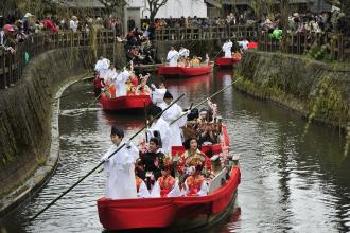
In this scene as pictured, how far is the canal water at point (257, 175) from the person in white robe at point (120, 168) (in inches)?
49.9

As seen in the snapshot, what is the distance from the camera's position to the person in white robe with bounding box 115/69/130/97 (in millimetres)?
31859

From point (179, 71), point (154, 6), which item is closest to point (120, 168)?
point (179, 71)

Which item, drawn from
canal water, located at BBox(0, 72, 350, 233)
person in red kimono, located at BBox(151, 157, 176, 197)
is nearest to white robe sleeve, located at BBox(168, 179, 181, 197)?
person in red kimono, located at BBox(151, 157, 176, 197)

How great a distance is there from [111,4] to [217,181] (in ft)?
126

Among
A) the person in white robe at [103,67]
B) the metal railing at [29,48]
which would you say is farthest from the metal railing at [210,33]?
the person in white robe at [103,67]

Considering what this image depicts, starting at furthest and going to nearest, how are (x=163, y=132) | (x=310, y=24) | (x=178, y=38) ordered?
1. (x=178, y=38)
2. (x=310, y=24)
3. (x=163, y=132)

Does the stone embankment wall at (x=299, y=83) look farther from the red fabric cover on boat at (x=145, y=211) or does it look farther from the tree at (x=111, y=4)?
the tree at (x=111, y=4)

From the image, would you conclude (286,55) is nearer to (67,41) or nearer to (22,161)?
(67,41)

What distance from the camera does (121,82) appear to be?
1266 inches

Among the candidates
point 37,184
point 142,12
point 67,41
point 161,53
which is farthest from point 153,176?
point 142,12

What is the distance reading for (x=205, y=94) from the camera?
38969 mm

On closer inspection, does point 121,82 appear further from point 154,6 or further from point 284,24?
point 154,6

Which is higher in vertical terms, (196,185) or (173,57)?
(173,57)

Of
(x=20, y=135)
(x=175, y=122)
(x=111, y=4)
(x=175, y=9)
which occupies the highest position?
(x=111, y=4)
